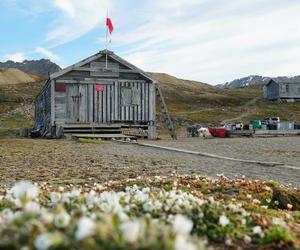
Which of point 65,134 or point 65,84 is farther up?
point 65,84

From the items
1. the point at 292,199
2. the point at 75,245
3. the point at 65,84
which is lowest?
the point at 292,199

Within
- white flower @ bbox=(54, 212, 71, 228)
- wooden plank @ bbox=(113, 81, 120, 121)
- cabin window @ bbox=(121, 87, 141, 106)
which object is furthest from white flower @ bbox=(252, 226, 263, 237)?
cabin window @ bbox=(121, 87, 141, 106)

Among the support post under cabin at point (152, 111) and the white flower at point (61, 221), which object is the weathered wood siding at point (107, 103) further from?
the white flower at point (61, 221)

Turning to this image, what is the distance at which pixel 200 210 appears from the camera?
5.98 meters

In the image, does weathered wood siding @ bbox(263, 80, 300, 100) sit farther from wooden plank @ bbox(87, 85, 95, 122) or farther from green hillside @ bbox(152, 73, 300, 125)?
wooden plank @ bbox(87, 85, 95, 122)

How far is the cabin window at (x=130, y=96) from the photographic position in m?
42.9

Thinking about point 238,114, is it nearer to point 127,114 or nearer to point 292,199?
point 127,114

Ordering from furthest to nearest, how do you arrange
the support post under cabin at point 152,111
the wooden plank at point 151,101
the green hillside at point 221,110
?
the green hillside at point 221,110, the wooden plank at point 151,101, the support post under cabin at point 152,111

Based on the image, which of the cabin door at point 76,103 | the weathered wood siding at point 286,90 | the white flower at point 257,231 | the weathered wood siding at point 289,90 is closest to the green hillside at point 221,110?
the weathered wood siding at point 286,90

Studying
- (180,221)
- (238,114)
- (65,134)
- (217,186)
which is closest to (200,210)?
(180,221)

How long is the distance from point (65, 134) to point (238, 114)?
210ft

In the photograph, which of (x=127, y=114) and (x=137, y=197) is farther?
(x=127, y=114)

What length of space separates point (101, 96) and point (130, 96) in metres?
2.55

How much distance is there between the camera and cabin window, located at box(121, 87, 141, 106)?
4288 centimetres
